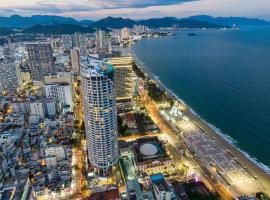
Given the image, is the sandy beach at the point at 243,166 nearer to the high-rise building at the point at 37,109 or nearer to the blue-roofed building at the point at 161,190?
the blue-roofed building at the point at 161,190

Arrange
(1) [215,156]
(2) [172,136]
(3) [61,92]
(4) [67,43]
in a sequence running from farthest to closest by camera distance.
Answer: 1. (4) [67,43]
2. (3) [61,92]
3. (2) [172,136]
4. (1) [215,156]

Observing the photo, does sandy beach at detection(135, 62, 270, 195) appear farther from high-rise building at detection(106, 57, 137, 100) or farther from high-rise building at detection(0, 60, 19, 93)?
high-rise building at detection(0, 60, 19, 93)

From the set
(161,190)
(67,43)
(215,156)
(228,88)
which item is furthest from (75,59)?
(161,190)

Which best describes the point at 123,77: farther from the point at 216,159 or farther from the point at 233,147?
the point at 216,159

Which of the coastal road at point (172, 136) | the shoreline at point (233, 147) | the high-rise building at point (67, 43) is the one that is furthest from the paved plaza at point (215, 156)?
the high-rise building at point (67, 43)

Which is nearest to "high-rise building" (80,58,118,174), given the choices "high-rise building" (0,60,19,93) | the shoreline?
the shoreline
